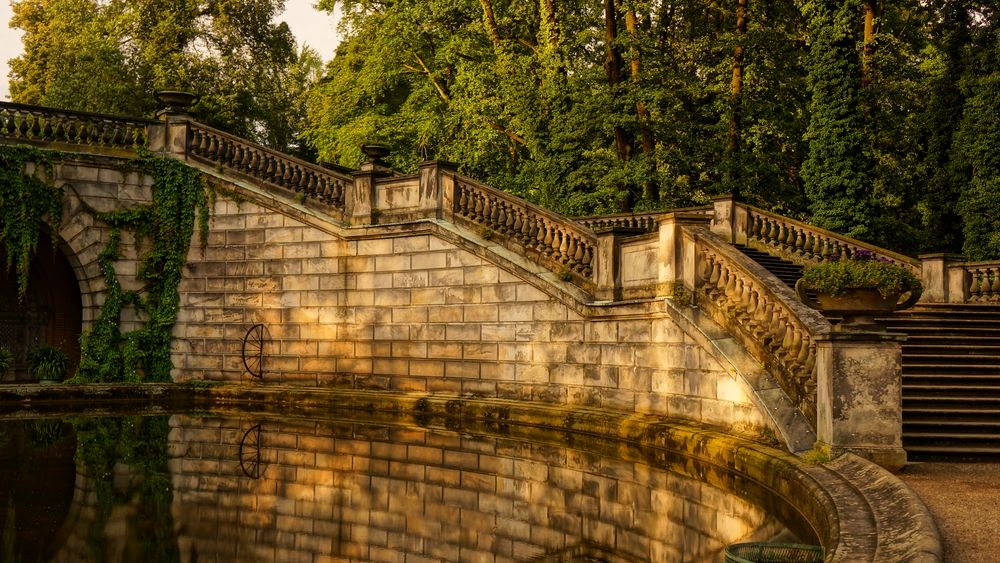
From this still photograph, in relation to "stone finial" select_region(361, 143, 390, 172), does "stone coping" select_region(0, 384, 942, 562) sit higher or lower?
lower

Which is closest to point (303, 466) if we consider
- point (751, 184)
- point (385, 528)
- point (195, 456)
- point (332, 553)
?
point (195, 456)

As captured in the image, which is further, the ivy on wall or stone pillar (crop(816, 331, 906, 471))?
the ivy on wall

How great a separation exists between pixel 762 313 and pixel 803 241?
804 centimetres

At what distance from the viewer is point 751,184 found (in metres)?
25.5

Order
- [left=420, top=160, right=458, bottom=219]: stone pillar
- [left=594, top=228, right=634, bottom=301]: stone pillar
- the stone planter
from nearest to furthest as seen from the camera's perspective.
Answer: the stone planter, [left=594, top=228, right=634, bottom=301]: stone pillar, [left=420, top=160, right=458, bottom=219]: stone pillar

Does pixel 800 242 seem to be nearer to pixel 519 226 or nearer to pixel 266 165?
pixel 519 226

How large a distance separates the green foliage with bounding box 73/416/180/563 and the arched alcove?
240 inches

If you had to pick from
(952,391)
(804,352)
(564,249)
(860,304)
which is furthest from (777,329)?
(564,249)

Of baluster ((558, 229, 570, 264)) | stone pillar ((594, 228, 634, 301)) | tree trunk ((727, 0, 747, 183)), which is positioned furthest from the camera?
tree trunk ((727, 0, 747, 183))

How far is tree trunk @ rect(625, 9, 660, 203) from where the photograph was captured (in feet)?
79.6

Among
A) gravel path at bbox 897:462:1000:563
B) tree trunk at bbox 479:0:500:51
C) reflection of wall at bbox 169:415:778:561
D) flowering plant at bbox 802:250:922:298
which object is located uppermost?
tree trunk at bbox 479:0:500:51

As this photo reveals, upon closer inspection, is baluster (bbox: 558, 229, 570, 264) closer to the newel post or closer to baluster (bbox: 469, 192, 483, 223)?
baluster (bbox: 469, 192, 483, 223)

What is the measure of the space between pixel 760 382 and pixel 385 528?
203 inches

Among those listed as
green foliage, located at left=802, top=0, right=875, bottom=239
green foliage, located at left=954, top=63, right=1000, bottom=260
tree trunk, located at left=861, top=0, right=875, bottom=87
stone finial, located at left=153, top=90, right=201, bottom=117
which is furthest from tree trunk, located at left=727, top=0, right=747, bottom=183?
stone finial, located at left=153, top=90, right=201, bottom=117
